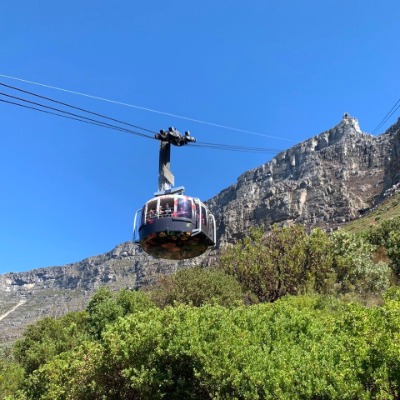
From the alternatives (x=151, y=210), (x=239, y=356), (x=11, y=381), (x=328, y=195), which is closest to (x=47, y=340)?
(x=11, y=381)

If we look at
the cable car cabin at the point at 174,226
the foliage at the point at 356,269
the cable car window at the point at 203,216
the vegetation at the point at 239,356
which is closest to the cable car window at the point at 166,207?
the cable car cabin at the point at 174,226

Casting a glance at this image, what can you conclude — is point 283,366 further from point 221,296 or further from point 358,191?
point 358,191

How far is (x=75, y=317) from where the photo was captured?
49.5m

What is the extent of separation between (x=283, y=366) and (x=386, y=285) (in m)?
27.5

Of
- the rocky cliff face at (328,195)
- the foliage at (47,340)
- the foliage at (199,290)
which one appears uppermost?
the rocky cliff face at (328,195)

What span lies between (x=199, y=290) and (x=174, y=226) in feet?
83.7

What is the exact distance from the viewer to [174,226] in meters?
12.5

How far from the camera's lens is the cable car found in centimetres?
1260

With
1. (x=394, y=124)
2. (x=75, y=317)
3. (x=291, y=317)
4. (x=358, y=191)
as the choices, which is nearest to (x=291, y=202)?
(x=358, y=191)

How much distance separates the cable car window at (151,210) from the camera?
12855mm

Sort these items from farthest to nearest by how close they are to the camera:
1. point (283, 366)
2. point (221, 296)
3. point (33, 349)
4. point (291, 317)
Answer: point (33, 349) → point (221, 296) → point (291, 317) → point (283, 366)

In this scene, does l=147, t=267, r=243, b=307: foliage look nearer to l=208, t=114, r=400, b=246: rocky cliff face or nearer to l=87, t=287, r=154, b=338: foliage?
l=87, t=287, r=154, b=338: foliage

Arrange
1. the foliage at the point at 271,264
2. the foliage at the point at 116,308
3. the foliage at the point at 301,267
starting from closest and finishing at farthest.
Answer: the foliage at the point at 116,308, the foliage at the point at 301,267, the foliage at the point at 271,264

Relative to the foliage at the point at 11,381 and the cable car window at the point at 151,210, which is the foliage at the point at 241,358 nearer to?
the cable car window at the point at 151,210
